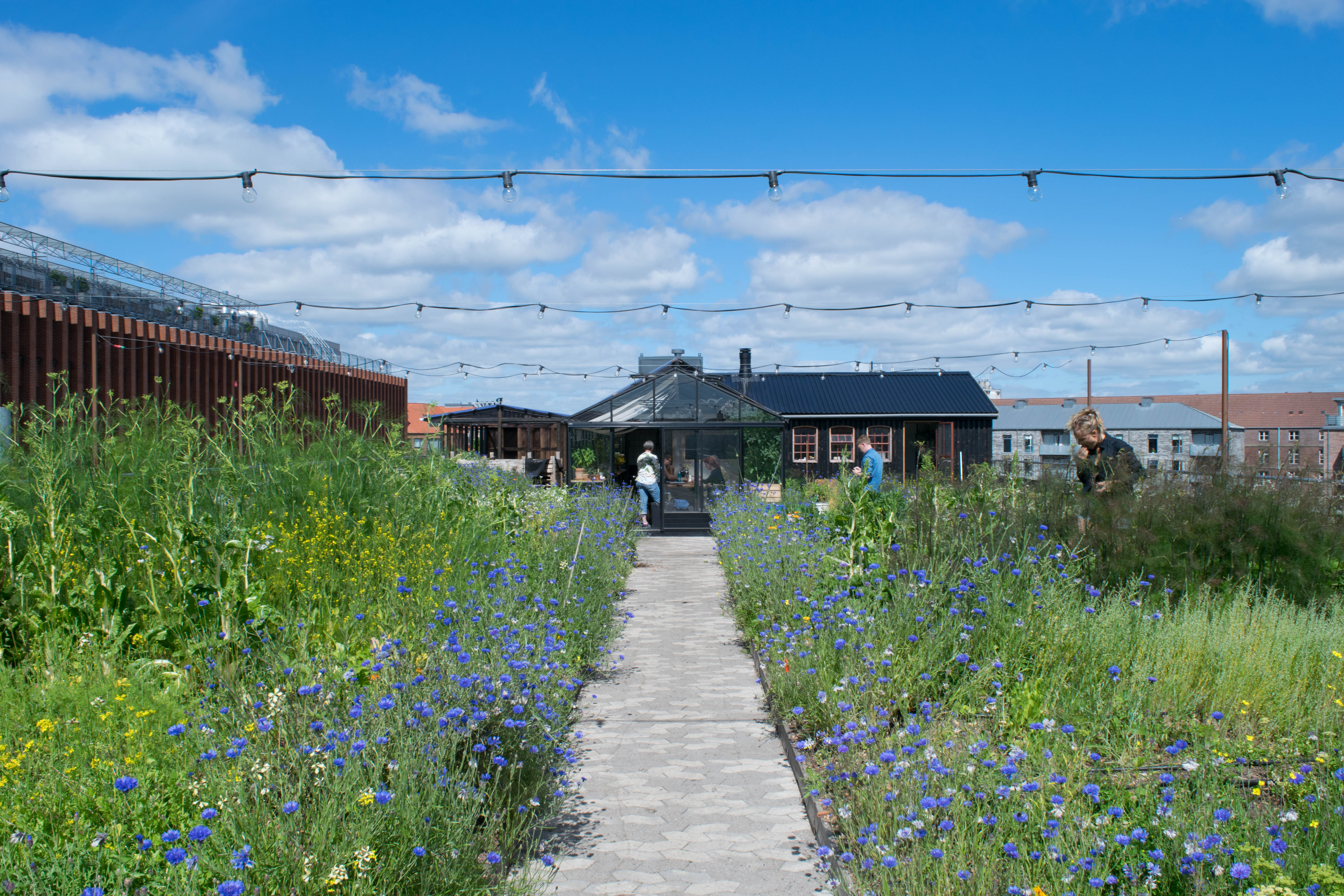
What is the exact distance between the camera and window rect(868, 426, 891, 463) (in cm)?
A: 2861

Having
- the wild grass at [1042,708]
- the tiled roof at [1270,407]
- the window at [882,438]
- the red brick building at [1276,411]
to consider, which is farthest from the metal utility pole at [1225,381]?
the tiled roof at [1270,407]

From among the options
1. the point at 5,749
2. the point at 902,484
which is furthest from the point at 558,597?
the point at 902,484

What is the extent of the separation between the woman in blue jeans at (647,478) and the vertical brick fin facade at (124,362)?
4.91m

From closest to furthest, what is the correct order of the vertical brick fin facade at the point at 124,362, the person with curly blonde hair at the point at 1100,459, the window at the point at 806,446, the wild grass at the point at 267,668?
the wild grass at the point at 267,668
the person with curly blonde hair at the point at 1100,459
the vertical brick fin facade at the point at 124,362
the window at the point at 806,446

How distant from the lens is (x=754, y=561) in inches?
279

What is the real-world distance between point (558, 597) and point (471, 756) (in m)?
2.69

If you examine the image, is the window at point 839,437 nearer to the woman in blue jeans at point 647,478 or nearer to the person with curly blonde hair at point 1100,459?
the woman in blue jeans at point 647,478

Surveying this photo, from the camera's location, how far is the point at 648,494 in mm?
14672

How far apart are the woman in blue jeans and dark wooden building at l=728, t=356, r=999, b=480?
44.9 feet

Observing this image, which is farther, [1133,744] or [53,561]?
[53,561]

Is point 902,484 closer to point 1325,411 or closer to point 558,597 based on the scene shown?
point 558,597

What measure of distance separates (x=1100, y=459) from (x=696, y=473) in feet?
28.5

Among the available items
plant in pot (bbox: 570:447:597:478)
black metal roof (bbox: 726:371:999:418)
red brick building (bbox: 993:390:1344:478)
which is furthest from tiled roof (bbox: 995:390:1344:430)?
plant in pot (bbox: 570:447:597:478)

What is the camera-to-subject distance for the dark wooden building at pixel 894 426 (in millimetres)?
28422
